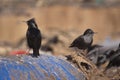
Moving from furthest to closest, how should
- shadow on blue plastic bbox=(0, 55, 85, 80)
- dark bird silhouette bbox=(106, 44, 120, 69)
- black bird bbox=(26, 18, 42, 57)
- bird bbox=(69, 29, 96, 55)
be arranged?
dark bird silhouette bbox=(106, 44, 120, 69)
bird bbox=(69, 29, 96, 55)
black bird bbox=(26, 18, 42, 57)
shadow on blue plastic bbox=(0, 55, 85, 80)

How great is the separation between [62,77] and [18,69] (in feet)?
3.35

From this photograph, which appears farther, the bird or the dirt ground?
the dirt ground

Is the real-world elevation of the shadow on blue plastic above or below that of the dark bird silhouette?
above

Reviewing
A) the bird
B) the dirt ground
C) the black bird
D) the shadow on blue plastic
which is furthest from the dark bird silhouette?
the dirt ground

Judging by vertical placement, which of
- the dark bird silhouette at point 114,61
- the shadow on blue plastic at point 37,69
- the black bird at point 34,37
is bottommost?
the dark bird silhouette at point 114,61

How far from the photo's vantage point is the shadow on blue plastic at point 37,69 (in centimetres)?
1008

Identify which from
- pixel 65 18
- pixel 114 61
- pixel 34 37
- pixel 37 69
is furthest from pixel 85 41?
pixel 65 18

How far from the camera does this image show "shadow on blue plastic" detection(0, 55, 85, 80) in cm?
1008

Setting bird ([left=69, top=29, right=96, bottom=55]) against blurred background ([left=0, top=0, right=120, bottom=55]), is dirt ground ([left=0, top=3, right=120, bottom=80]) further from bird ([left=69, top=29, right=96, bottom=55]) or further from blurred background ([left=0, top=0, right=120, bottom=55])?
bird ([left=69, top=29, right=96, bottom=55])

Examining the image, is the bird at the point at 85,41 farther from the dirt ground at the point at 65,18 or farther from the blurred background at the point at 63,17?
the dirt ground at the point at 65,18

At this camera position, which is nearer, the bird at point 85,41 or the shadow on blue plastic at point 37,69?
the shadow on blue plastic at point 37,69

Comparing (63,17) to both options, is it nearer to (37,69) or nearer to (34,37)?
(34,37)

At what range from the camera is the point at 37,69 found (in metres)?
10.7

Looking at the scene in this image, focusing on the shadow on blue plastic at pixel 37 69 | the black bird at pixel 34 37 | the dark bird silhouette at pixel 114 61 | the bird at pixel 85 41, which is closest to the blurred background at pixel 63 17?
the dark bird silhouette at pixel 114 61
